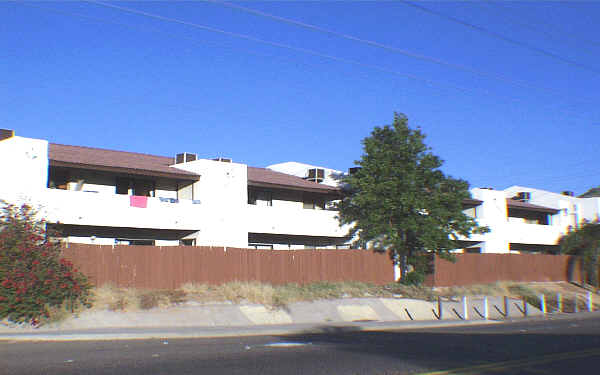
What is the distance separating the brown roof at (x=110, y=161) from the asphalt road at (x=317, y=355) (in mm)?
14129

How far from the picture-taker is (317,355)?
12.8 metres

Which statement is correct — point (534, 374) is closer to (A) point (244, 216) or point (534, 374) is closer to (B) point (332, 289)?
(B) point (332, 289)

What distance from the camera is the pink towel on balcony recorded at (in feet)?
95.1

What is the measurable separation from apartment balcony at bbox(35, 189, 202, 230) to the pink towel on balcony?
118 millimetres

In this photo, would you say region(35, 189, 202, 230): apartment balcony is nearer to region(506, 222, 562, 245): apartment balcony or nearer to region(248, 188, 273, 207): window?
region(248, 188, 273, 207): window

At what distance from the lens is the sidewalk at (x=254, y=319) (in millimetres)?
17375

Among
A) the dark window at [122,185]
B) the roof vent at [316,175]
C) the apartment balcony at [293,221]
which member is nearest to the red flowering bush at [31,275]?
the dark window at [122,185]

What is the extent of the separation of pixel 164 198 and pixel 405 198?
11.9m

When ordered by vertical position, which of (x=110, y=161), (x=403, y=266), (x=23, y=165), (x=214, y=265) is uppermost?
(x=110, y=161)

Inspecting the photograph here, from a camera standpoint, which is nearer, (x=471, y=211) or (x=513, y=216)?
(x=471, y=211)

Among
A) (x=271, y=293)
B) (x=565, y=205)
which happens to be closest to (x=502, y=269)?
(x=565, y=205)

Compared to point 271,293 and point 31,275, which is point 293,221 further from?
point 31,275

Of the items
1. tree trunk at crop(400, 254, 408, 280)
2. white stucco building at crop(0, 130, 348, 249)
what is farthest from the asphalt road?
tree trunk at crop(400, 254, 408, 280)

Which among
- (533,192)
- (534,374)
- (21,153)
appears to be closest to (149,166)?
(21,153)
